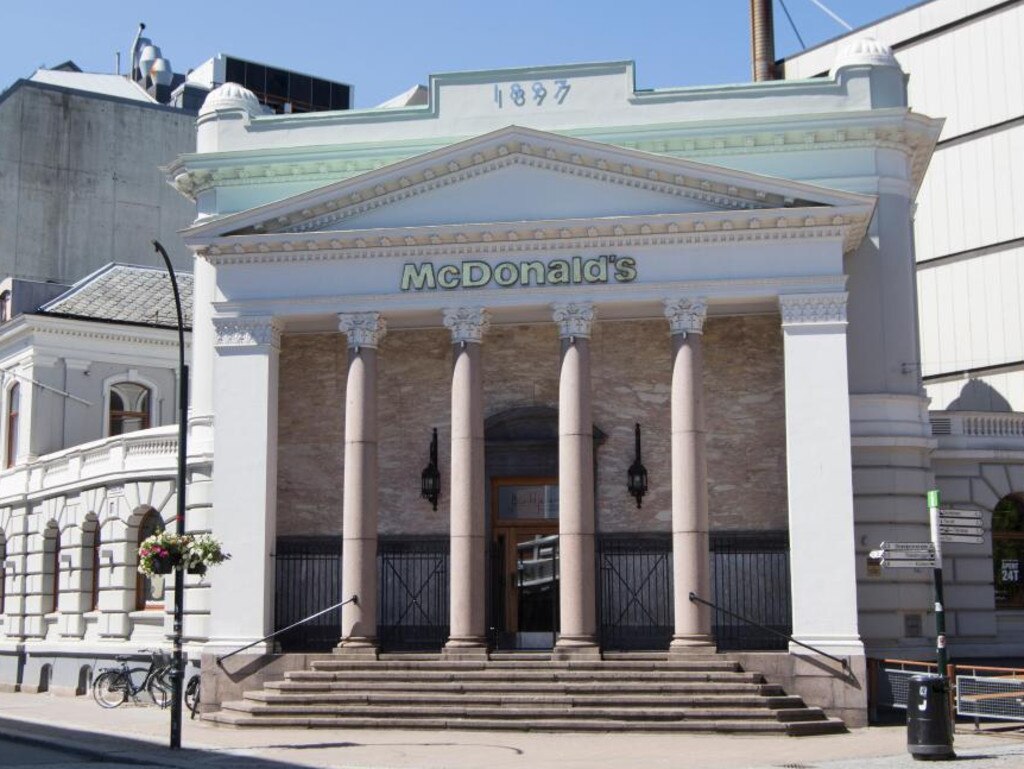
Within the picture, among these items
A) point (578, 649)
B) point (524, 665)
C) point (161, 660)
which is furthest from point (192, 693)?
point (578, 649)

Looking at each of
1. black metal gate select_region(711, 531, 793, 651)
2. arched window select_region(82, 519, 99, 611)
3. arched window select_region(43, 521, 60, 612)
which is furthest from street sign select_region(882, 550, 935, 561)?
arched window select_region(43, 521, 60, 612)

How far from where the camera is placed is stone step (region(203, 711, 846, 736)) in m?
25.5

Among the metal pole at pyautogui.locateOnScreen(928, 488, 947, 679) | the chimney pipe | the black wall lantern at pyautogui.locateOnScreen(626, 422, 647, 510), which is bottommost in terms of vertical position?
the metal pole at pyautogui.locateOnScreen(928, 488, 947, 679)

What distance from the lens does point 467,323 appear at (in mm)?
29672

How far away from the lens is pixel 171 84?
195ft

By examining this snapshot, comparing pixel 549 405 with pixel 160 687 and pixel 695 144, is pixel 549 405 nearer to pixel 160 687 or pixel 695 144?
pixel 695 144

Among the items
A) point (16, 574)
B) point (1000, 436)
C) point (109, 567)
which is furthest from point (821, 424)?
point (16, 574)

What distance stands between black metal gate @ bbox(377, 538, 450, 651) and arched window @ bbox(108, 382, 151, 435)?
43.1 feet

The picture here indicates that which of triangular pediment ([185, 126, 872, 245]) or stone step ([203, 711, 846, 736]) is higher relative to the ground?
triangular pediment ([185, 126, 872, 245])

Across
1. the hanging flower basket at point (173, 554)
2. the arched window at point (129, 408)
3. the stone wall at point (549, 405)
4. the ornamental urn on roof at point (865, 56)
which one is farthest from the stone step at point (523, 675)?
the arched window at point (129, 408)

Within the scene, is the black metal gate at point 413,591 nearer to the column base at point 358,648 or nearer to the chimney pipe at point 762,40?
the column base at point 358,648

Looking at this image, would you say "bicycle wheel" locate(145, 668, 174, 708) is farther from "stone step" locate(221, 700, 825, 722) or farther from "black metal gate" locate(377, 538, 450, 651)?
"stone step" locate(221, 700, 825, 722)

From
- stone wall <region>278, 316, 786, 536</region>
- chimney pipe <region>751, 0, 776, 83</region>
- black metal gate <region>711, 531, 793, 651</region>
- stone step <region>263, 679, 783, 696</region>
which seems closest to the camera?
stone step <region>263, 679, 783, 696</region>

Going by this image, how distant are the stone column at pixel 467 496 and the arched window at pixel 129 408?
53.3 ft
